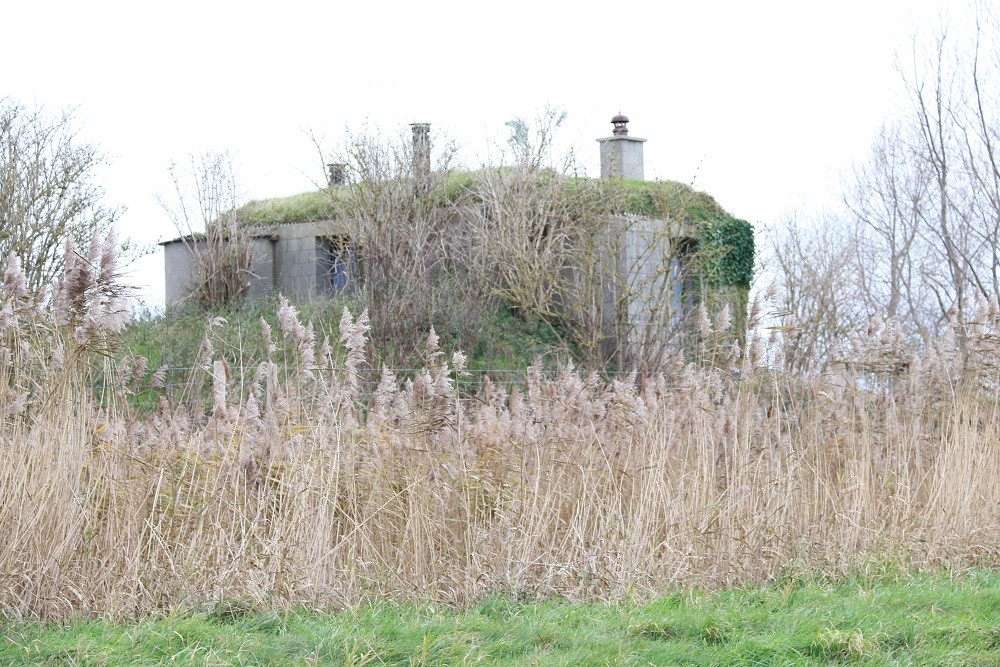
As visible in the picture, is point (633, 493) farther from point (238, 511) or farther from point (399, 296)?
point (399, 296)

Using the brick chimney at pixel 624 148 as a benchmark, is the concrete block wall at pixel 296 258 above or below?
below

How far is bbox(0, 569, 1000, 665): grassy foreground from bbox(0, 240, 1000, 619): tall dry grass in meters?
0.33

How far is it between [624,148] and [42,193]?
10.5 meters

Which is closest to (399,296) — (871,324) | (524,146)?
(524,146)

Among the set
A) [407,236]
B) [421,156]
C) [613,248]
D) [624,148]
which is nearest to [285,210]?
[421,156]

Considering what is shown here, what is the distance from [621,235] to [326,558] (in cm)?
1339

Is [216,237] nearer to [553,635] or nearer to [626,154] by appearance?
[626,154]

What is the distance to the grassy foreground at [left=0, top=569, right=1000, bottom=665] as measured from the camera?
3990mm

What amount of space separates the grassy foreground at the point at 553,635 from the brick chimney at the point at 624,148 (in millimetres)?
17035

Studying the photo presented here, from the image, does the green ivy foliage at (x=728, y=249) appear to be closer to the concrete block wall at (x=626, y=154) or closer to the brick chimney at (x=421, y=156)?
the concrete block wall at (x=626, y=154)

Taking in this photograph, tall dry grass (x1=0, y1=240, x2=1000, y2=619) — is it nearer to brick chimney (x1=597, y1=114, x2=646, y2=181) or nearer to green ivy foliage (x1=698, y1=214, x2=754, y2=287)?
green ivy foliage (x1=698, y1=214, x2=754, y2=287)

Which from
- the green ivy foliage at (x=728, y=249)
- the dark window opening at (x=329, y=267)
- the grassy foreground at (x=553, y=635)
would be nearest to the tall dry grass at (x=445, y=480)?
the grassy foreground at (x=553, y=635)

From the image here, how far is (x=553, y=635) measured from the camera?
169 inches

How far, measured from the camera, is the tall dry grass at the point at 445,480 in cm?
498
